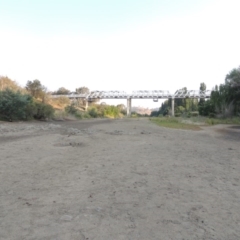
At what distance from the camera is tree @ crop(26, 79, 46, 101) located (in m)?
28.0

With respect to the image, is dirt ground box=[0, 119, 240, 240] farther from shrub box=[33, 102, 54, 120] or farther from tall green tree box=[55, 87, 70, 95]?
tall green tree box=[55, 87, 70, 95]

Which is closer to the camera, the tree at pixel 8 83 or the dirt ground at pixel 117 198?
the dirt ground at pixel 117 198

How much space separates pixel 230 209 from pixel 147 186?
3.98 feet

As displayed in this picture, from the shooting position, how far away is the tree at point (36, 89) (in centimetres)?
2800

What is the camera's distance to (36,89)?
2816cm

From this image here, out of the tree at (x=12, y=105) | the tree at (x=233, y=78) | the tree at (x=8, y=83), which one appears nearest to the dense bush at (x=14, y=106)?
the tree at (x=12, y=105)

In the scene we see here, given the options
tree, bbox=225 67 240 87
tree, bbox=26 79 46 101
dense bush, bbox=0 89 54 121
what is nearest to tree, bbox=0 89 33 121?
dense bush, bbox=0 89 54 121

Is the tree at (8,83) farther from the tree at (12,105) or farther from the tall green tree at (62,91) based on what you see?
the tall green tree at (62,91)

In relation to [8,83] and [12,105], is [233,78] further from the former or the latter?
[8,83]

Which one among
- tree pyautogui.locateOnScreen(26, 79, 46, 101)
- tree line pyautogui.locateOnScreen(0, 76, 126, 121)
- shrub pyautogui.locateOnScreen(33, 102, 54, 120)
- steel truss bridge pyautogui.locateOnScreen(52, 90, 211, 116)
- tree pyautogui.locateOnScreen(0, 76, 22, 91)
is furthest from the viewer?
steel truss bridge pyautogui.locateOnScreen(52, 90, 211, 116)

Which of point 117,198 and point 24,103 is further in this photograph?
point 24,103

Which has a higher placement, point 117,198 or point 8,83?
point 8,83

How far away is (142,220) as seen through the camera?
2.66 metres

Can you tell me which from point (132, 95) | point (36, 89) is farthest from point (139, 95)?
point (36, 89)
